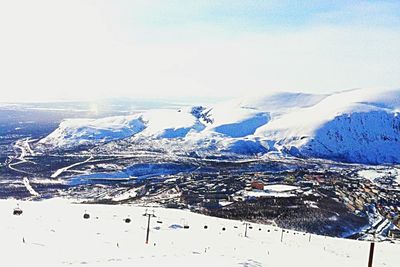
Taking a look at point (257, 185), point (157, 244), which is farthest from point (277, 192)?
point (157, 244)

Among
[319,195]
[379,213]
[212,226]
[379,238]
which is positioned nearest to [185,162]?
[319,195]

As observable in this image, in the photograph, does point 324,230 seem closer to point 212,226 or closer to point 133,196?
point 212,226

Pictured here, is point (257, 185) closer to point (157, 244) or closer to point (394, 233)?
point (394, 233)

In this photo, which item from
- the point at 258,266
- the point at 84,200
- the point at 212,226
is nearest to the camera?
the point at 258,266

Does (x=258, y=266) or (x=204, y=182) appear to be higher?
(x=258, y=266)

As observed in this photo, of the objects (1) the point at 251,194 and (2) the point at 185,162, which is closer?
(1) the point at 251,194

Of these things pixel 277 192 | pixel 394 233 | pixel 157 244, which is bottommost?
pixel 277 192

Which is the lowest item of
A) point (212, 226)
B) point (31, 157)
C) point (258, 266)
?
point (31, 157)

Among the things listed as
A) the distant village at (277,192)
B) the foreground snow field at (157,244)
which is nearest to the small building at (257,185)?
the distant village at (277,192)
